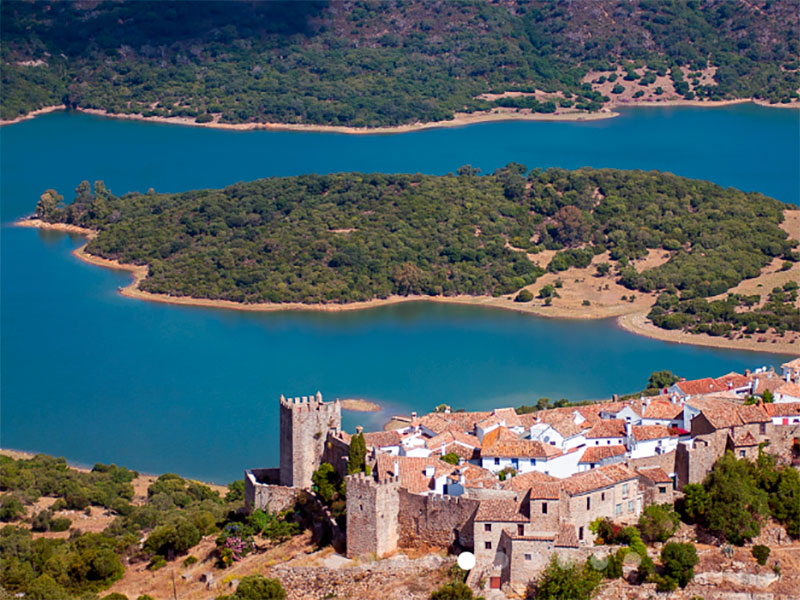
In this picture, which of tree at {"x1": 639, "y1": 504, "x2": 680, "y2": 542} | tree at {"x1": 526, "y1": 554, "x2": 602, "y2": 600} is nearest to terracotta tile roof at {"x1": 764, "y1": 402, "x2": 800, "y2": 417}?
tree at {"x1": 639, "y1": 504, "x2": 680, "y2": 542}

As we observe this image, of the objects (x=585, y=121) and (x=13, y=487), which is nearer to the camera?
(x=13, y=487)

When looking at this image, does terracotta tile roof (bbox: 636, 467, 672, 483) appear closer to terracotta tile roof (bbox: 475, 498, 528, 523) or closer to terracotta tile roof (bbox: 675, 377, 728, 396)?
terracotta tile roof (bbox: 475, 498, 528, 523)

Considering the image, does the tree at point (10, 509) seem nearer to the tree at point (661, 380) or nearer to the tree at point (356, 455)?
the tree at point (356, 455)

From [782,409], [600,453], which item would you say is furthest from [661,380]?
[600,453]

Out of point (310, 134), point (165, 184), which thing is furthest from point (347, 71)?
point (165, 184)

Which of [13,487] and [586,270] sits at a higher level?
[586,270]

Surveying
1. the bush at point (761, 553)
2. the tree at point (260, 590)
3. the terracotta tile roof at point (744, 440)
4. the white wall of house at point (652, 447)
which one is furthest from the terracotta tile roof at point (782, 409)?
the tree at point (260, 590)

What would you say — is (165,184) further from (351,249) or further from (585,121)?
(585,121)

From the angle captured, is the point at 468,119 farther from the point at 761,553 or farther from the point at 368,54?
the point at 761,553
